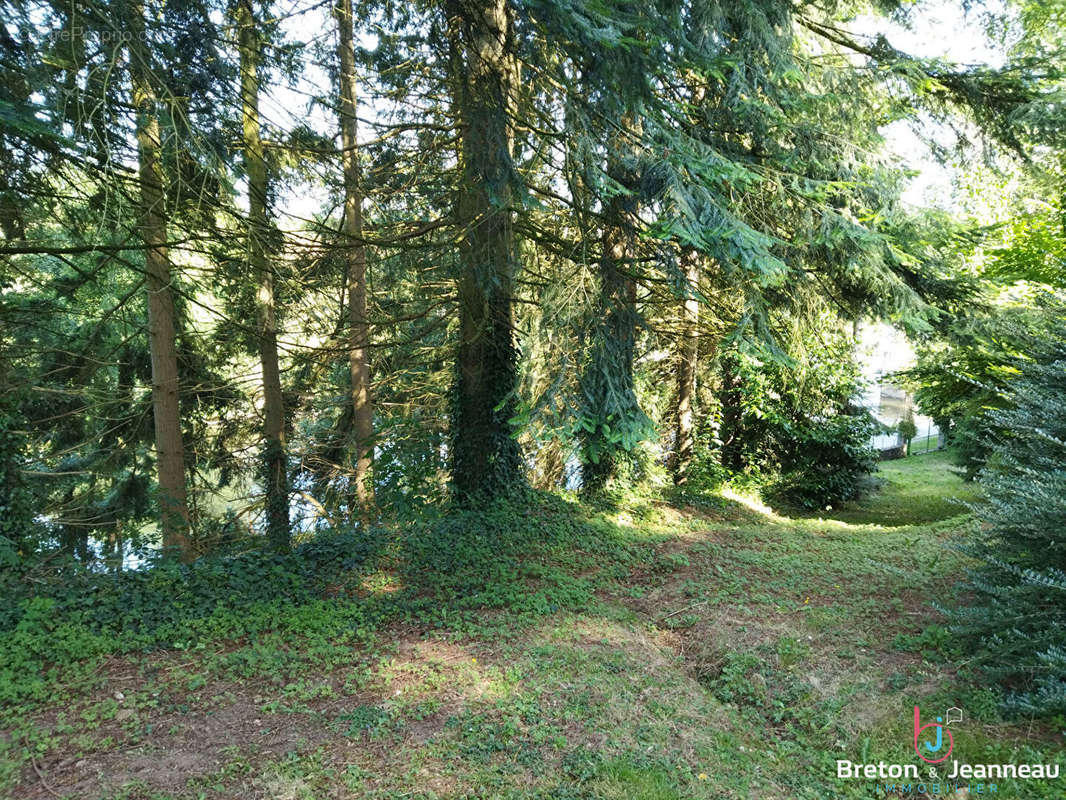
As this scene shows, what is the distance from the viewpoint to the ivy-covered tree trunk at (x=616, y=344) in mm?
5781

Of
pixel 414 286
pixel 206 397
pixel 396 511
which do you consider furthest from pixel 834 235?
pixel 206 397

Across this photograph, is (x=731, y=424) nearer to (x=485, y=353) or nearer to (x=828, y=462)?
(x=828, y=462)

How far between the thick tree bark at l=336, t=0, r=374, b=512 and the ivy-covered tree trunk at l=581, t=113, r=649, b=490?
8.86ft

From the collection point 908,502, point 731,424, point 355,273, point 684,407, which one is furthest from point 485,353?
point 908,502

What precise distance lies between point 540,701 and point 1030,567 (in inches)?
140

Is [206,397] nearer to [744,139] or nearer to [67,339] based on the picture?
[67,339]

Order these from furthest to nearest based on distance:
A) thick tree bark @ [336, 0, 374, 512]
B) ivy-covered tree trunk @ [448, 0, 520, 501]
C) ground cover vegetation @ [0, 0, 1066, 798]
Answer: thick tree bark @ [336, 0, 374, 512] → ivy-covered tree trunk @ [448, 0, 520, 501] → ground cover vegetation @ [0, 0, 1066, 798]

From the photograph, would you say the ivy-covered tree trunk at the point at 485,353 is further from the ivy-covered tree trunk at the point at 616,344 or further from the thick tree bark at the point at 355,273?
the ivy-covered tree trunk at the point at 616,344

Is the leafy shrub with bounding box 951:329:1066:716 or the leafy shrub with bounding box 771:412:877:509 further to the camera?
the leafy shrub with bounding box 771:412:877:509

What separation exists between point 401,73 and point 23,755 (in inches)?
338

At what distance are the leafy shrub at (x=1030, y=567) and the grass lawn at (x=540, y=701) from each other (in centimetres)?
26

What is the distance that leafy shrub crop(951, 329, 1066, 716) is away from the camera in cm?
355

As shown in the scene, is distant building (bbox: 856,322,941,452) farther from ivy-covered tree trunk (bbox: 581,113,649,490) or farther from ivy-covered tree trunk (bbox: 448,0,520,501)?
ivy-covered tree trunk (bbox: 448,0,520,501)

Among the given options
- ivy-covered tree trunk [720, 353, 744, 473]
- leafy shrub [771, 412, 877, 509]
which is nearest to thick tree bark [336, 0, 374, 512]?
ivy-covered tree trunk [720, 353, 744, 473]
